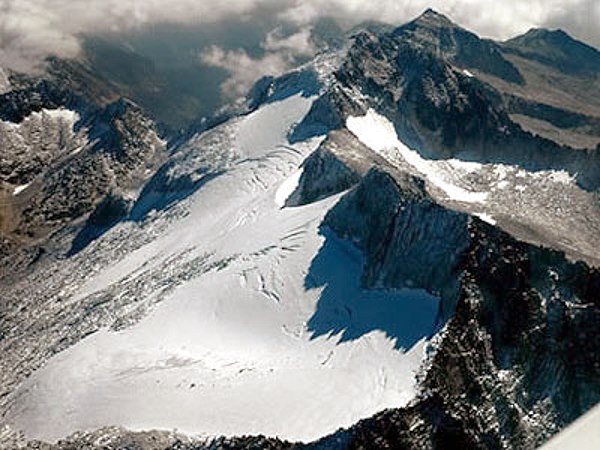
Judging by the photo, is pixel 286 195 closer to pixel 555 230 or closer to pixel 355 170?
pixel 355 170

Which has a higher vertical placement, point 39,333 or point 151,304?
point 151,304

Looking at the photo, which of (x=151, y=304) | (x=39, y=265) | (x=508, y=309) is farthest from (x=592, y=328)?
(x=39, y=265)

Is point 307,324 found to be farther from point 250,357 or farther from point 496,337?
point 496,337

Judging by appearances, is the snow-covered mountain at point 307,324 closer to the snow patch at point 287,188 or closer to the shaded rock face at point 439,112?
the snow patch at point 287,188

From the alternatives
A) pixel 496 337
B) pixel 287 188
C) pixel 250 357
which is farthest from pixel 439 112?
pixel 496 337

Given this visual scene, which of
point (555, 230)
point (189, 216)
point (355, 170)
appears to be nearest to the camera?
point (355, 170)

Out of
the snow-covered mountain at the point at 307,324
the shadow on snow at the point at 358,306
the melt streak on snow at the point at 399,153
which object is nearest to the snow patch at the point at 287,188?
the snow-covered mountain at the point at 307,324
